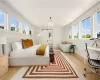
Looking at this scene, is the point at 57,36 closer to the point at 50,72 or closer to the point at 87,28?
the point at 87,28

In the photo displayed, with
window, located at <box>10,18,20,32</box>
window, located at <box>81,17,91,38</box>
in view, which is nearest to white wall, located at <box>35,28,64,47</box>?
window, located at <box>81,17,91,38</box>

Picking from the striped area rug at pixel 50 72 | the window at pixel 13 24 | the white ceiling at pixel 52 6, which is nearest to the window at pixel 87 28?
the white ceiling at pixel 52 6

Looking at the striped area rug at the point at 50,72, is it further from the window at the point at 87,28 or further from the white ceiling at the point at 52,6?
the white ceiling at the point at 52,6

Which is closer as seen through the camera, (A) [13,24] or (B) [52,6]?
(B) [52,6]

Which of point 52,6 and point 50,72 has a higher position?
point 52,6

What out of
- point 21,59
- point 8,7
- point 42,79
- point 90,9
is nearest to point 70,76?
point 42,79

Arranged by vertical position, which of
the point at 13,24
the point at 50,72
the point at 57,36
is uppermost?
the point at 13,24

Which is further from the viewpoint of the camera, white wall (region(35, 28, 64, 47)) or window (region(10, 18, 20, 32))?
white wall (region(35, 28, 64, 47))

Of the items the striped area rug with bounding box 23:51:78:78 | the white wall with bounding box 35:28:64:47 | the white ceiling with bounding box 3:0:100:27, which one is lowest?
the striped area rug with bounding box 23:51:78:78

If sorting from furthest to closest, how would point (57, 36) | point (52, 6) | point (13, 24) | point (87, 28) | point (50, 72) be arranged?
1. point (57, 36)
2. point (87, 28)
3. point (13, 24)
4. point (52, 6)
5. point (50, 72)

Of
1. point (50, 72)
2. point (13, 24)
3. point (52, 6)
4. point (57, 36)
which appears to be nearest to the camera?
point (50, 72)

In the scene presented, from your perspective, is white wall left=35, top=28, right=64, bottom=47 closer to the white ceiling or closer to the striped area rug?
the white ceiling

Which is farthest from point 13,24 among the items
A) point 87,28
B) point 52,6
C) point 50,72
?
point 87,28

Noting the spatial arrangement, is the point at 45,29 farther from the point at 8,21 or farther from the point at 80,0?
the point at 80,0
